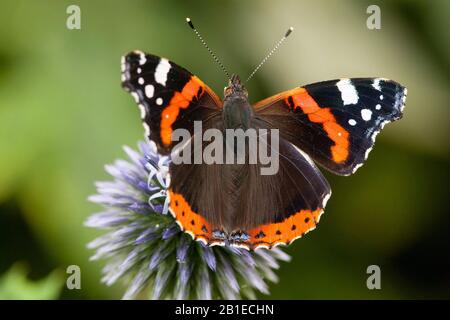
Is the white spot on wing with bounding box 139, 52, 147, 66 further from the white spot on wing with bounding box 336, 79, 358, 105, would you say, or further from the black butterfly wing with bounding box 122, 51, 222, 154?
the white spot on wing with bounding box 336, 79, 358, 105

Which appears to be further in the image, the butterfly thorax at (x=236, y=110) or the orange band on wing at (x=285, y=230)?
the butterfly thorax at (x=236, y=110)

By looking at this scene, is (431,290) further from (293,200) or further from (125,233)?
(125,233)

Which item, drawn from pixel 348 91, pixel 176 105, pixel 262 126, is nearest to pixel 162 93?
pixel 176 105

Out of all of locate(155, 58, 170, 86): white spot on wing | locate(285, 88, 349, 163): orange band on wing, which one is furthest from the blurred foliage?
locate(285, 88, 349, 163): orange band on wing

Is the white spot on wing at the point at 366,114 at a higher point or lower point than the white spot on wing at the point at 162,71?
lower

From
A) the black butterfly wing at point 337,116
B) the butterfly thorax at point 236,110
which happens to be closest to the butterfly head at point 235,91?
the butterfly thorax at point 236,110

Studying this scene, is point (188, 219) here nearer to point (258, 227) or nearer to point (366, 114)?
point (258, 227)

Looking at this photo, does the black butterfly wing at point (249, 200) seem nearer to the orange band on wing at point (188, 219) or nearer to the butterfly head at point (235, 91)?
the orange band on wing at point (188, 219)
